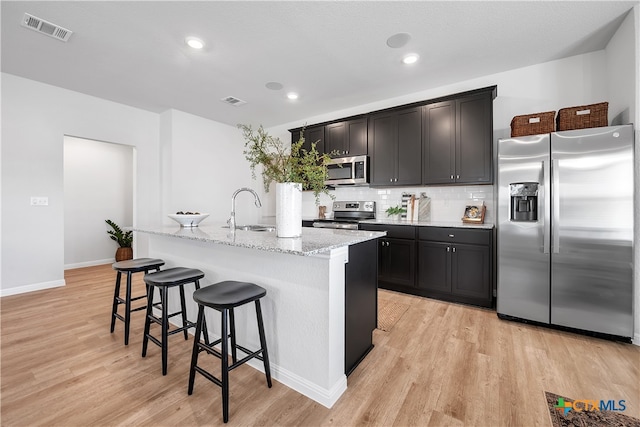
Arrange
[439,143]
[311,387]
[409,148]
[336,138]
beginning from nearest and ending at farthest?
1. [311,387]
2. [439,143]
3. [409,148]
4. [336,138]

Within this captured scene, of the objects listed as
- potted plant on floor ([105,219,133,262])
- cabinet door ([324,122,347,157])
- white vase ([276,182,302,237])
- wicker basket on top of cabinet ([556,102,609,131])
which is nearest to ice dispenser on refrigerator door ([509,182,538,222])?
wicker basket on top of cabinet ([556,102,609,131])

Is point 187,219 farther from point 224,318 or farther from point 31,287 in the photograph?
point 31,287

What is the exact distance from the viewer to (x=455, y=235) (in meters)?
3.15

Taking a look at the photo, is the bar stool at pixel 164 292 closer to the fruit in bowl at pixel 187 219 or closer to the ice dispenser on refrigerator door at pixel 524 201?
the fruit in bowl at pixel 187 219

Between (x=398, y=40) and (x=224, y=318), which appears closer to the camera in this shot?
(x=224, y=318)

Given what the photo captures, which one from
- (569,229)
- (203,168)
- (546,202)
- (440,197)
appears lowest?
(569,229)

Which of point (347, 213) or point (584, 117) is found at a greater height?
point (584, 117)

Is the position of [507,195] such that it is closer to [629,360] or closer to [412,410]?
[629,360]

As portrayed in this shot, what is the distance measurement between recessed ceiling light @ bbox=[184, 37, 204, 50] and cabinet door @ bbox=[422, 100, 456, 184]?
2651 millimetres

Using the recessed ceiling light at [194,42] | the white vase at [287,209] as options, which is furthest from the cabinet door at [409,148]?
the recessed ceiling light at [194,42]

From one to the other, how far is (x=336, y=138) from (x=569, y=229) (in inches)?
120

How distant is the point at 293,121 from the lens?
5.30 meters

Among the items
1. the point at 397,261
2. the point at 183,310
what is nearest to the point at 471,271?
the point at 397,261

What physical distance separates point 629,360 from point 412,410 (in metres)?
1.80
